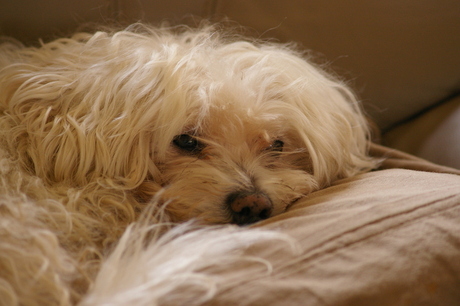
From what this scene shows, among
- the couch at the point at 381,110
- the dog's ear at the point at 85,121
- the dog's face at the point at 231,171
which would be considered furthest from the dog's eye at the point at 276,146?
the dog's ear at the point at 85,121

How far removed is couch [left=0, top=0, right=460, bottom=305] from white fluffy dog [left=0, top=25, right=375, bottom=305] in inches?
6.7

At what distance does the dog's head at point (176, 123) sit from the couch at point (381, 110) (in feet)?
0.51

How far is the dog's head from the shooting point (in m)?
1.05

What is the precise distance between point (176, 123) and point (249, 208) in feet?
0.91

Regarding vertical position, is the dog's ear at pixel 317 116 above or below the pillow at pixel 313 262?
above

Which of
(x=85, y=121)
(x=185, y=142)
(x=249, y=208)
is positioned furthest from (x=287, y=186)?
(x=85, y=121)

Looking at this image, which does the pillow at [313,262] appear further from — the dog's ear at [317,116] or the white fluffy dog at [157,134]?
the dog's ear at [317,116]

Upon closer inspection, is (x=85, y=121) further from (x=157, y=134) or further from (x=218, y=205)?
(x=218, y=205)

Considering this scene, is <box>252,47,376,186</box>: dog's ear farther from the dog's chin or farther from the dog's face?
the dog's chin

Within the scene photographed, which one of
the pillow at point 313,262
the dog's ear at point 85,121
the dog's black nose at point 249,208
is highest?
the dog's ear at point 85,121

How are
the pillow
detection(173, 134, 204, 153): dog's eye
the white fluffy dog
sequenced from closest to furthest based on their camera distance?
the pillow → the white fluffy dog → detection(173, 134, 204, 153): dog's eye

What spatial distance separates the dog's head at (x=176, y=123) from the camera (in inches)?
41.3

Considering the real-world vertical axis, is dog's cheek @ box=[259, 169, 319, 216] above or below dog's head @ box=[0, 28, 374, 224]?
below

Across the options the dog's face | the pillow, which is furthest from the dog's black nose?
the pillow
